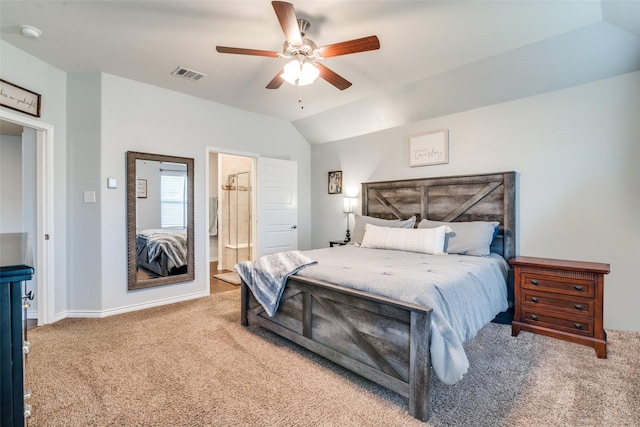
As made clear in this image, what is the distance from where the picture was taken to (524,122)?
3.29 meters

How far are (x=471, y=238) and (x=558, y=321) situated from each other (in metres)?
1.00

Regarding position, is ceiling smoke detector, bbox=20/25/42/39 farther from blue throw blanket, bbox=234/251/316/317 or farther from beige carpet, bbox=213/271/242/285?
beige carpet, bbox=213/271/242/285

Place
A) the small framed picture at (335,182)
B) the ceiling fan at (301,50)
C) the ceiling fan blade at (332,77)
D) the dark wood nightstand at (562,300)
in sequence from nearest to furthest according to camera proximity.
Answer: the ceiling fan at (301,50), the dark wood nightstand at (562,300), the ceiling fan blade at (332,77), the small framed picture at (335,182)

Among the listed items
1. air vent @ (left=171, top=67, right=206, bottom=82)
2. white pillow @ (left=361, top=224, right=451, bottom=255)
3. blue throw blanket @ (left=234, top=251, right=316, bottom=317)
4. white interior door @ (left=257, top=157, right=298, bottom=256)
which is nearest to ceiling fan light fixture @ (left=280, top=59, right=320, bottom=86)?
air vent @ (left=171, top=67, right=206, bottom=82)

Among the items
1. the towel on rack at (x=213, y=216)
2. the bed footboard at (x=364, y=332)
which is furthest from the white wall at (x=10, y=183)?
the bed footboard at (x=364, y=332)

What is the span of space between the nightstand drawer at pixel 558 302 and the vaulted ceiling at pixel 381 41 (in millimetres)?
2080

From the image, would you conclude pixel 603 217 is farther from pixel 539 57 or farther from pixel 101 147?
pixel 101 147

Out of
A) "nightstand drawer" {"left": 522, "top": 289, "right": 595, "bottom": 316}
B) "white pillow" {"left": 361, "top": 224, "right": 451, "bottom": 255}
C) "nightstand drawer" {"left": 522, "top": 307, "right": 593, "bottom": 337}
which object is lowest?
"nightstand drawer" {"left": 522, "top": 307, "right": 593, "bottom": 337}

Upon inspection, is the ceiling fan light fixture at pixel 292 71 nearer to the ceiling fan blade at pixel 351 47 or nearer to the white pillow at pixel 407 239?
the ceiling fan blade at pixel 351 47

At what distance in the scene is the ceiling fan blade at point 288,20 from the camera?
5.91ft

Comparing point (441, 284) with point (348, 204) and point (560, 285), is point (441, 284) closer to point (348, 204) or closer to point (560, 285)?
point (560, 285)

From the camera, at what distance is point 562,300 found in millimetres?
2576

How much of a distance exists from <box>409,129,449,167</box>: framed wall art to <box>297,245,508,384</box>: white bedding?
144 cm

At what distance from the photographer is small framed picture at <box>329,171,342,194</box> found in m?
5.21
